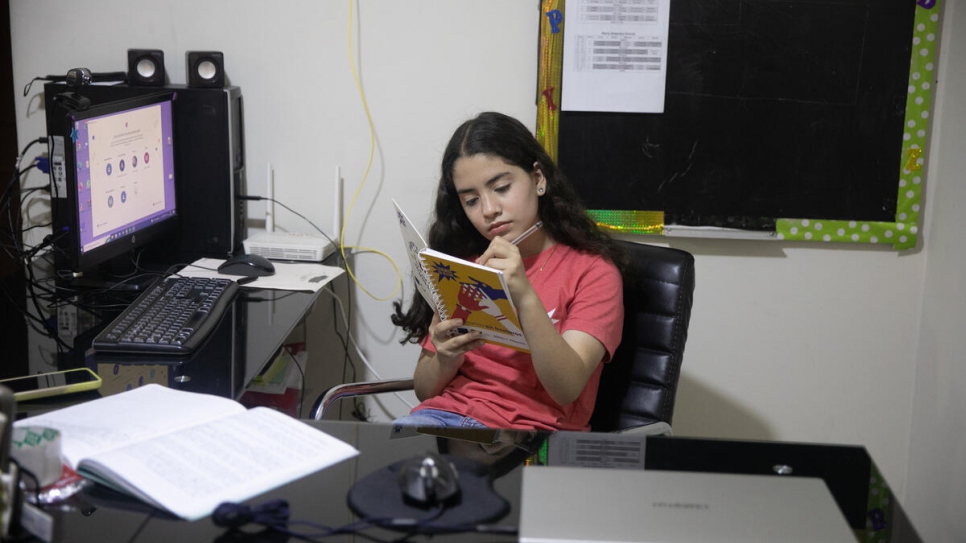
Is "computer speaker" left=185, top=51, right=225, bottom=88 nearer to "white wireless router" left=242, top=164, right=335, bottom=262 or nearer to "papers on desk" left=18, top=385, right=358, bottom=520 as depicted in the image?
"white wireless router" left=242, top=164, right=335, bottom=262

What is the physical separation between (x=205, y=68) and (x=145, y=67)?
0.54 feet

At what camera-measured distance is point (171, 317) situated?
1.87m

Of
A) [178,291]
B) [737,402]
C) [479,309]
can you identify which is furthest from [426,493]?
[737,402]

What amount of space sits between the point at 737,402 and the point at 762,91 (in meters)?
0.93

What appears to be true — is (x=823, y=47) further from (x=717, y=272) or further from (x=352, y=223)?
(x=352, y=223)

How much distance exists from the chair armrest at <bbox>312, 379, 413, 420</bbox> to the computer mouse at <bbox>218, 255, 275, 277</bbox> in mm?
522

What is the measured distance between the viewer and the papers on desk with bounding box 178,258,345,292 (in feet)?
7.51

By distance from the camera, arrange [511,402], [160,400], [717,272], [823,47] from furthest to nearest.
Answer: [717,272]
[823,47]
[511,402]
[160,400]

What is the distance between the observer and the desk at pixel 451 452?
39.8 inches

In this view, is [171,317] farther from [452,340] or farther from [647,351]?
[647,351]

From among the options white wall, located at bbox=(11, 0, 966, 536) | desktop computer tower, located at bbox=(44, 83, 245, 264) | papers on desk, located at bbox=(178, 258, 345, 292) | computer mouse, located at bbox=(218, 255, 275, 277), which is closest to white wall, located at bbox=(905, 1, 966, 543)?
white wall, located at bbox=(11, 0, 966, 536)

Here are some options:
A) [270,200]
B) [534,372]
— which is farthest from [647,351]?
[270,200]

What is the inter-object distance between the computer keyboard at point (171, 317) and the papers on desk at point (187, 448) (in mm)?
379

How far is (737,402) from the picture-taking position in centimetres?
278
